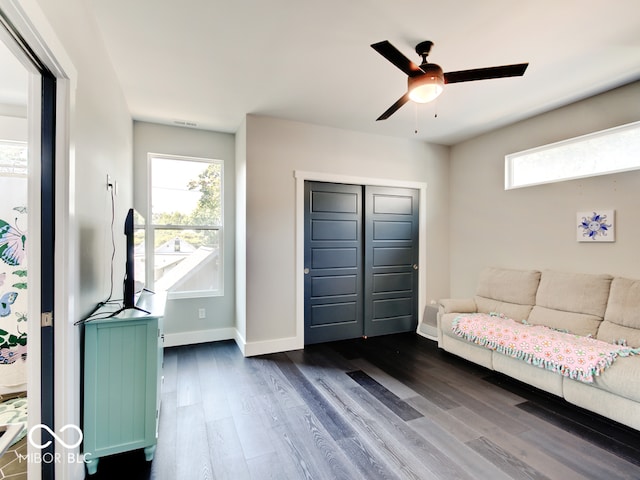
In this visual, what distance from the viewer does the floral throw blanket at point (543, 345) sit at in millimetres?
2297

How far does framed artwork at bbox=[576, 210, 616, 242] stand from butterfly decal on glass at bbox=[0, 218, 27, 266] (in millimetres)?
4523

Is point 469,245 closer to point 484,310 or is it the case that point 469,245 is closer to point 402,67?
point 484,310

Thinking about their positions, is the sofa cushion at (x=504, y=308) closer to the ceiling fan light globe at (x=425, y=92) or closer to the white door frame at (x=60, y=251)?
the ceiling fan light globe at (x=425, y=92)

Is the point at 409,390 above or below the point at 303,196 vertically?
below

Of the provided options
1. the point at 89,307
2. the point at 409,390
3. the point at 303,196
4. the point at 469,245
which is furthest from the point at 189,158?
the point at 469,245

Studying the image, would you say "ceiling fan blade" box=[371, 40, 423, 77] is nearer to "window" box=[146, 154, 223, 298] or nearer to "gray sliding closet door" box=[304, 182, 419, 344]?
"gray sliding closet door" box=[304, 182, 419, 344]

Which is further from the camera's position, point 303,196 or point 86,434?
point 303,196

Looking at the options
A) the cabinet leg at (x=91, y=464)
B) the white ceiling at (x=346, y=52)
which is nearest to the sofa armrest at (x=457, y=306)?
the white ceiling at (x=346, y=52)

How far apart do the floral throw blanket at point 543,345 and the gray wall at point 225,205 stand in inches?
112

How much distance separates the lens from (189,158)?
153 inches

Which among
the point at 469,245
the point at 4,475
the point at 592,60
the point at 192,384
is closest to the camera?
the point at 4,475

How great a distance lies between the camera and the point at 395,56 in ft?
6.14

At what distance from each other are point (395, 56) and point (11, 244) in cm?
247

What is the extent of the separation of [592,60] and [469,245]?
2470mm
